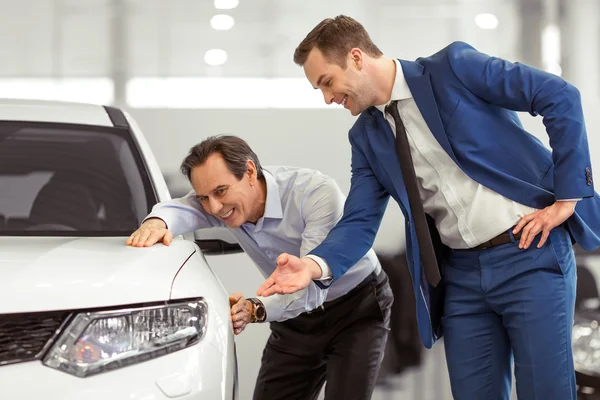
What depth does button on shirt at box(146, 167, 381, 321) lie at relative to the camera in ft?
7.42

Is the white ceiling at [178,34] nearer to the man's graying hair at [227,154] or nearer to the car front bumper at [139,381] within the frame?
the man's graying hair at [227,154]

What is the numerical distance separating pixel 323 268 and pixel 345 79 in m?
0.51

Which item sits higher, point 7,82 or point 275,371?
point 7,82

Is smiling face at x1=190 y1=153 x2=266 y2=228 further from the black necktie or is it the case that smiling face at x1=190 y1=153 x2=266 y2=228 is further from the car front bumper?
the car front bumper

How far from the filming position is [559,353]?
6.24 ft

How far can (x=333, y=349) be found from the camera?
255 centimetres

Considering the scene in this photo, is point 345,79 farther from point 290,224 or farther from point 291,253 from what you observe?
point 291,253

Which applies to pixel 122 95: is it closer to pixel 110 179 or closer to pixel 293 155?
pixel 293 155

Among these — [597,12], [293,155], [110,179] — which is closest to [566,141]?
[110,179]

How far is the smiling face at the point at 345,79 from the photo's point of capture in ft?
6.68

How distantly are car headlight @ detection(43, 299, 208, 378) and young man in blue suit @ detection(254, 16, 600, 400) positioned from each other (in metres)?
0.34

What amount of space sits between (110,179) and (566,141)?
1467mm

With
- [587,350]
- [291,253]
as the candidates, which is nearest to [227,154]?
[291,253]

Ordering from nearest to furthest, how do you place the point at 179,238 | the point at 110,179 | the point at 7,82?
the point at 179,238
the point at 110,179
the point at 7,82
